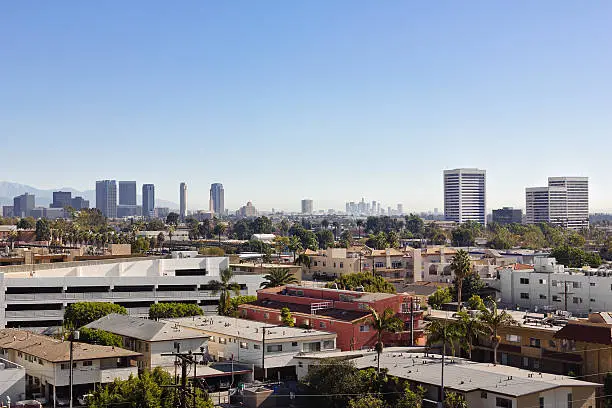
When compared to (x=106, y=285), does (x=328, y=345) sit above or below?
below

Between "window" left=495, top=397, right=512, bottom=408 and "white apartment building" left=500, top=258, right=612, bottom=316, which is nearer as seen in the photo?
"window" left=495, top=397, right=512, bottom=408

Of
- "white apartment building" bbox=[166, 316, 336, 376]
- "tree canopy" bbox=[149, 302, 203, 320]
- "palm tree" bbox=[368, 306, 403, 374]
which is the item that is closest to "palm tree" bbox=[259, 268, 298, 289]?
"tree canopy" bbox=[149, 302, 203, 320]

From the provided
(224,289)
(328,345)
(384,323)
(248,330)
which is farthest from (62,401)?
(224,289)

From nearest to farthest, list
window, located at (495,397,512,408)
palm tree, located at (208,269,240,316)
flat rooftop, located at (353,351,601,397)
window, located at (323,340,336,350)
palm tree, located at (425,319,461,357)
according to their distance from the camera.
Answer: window, located at (495,397,512,408) → flat rooftop, located at (353,351,601,397) → palm tree, located at (425,319,461,357) → window, located at (323,340,336,350) → palm tree, located at (208,269,240,316)

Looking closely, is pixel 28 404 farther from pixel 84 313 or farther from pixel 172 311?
pixel 172 311

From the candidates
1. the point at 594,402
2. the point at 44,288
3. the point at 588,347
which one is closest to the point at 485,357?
the point at 588,347

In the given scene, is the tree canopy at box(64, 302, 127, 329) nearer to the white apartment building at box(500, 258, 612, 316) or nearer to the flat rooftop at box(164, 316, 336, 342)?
the flat rooftop at box(164, 316, 336, 342)

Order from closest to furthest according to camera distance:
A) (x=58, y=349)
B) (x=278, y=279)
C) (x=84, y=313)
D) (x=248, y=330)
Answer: (x=58, y=349)
(x=248, y=330)
(x=84, y=313)
(x=278, y=279)

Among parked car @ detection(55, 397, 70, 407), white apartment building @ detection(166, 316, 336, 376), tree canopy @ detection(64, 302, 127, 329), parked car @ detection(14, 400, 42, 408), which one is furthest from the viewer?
tree canopy @ detection(64, 302, 127, 329)
